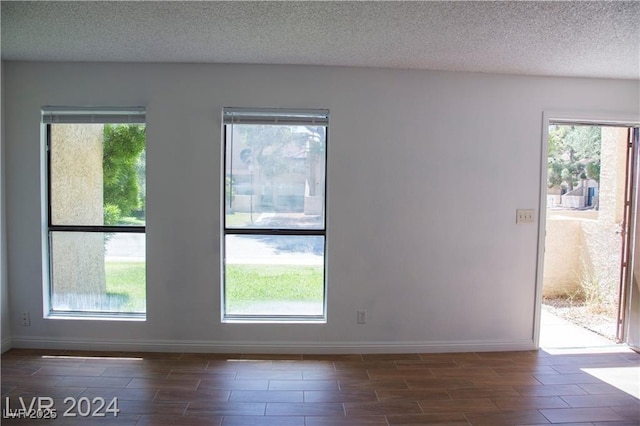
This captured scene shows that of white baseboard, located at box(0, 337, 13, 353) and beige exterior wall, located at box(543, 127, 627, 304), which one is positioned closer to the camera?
white baseboard, located at box(0, 337, 13, 353)

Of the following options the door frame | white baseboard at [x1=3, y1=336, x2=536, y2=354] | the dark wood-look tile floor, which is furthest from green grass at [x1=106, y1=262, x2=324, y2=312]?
the door frame

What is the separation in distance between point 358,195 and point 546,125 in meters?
1.79

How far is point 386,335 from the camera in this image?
319 centimetres

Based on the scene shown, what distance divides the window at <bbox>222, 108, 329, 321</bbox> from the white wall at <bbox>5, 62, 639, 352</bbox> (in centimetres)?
13

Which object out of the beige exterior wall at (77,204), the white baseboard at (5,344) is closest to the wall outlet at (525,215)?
the beige exterior wall at (77,204)

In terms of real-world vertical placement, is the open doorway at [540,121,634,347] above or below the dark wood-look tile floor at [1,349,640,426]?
above

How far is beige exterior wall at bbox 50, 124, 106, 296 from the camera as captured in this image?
3170mm

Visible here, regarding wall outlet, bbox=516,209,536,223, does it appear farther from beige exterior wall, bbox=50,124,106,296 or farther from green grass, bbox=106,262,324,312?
beige exterior wall, bbox=50,124,106,296

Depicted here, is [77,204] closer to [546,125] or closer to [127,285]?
[127,285]

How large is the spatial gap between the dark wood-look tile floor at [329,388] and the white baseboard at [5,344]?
0.07 m

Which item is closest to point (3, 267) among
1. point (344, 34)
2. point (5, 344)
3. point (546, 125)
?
point (5, 344)

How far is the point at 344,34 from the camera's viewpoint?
7.93 ft

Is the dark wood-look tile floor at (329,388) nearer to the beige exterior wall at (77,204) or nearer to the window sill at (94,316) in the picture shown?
the window sill at (94,316)

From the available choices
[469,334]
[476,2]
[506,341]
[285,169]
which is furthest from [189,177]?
[506,341]
